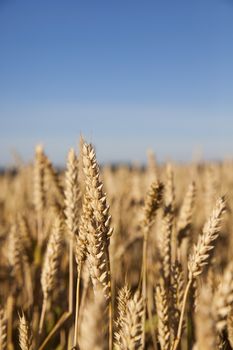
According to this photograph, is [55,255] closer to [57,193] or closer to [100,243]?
[100,243]

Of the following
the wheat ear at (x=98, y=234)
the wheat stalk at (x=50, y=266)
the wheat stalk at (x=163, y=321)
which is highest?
the wheat ear at (x=98, y=234)

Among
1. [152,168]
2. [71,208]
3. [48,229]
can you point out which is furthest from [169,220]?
[152,168]

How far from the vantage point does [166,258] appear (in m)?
1.54

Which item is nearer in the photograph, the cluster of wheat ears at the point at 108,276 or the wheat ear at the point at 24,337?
the cluster of wheat ears at the point at 108,276

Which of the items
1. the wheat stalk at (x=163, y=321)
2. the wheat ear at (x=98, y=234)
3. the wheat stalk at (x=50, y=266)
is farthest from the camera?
the wheat stalk at (x=50, y=266)

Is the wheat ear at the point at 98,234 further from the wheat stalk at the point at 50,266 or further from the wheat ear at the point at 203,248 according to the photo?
the wheat stalk at the point at 50,266

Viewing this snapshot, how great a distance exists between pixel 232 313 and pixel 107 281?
39cm

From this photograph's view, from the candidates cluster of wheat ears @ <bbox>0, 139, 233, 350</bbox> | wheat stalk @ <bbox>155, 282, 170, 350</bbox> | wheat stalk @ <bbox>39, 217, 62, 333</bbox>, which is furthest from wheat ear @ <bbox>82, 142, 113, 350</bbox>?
wheat stalk @ <bbox>39, 217, 62, 333</bbox>

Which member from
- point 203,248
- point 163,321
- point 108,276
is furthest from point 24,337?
point 203,248

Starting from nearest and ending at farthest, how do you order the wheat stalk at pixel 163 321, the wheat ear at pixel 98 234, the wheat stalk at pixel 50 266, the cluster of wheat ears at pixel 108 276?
the cluster of wheat ears at pixel 108 276
the wheat ear at pixel 98 234
the wheat stalk at pixel 163 321
the wheat stalk at pixel 50 266

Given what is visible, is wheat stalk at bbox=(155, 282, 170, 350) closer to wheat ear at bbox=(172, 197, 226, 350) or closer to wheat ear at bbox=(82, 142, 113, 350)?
wheat ear at bbox=(172, 197, 226, 350)

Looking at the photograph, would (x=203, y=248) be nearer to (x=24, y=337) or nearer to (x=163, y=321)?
(x=163, y=321)

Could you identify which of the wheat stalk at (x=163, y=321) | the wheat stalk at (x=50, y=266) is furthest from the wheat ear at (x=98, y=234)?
the wheat stalk at (x=50, y=266)

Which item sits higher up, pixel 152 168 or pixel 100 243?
pixel 152 168
